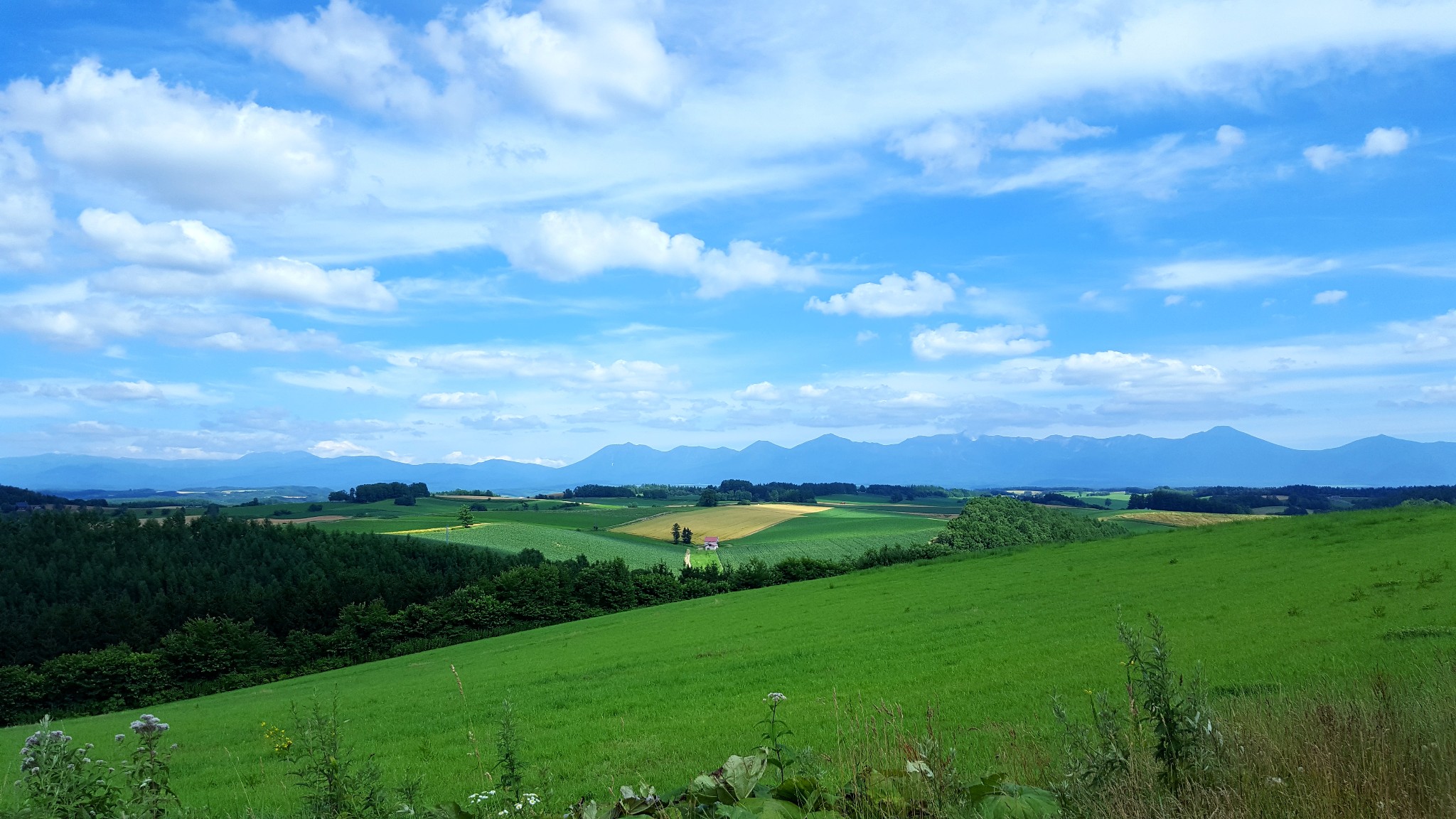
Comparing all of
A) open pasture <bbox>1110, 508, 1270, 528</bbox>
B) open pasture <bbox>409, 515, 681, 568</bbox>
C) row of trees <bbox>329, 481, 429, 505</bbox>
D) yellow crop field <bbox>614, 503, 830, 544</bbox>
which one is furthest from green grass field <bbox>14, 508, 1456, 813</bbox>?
row of trees <bbox>329, 481, 429, 505</bbox>

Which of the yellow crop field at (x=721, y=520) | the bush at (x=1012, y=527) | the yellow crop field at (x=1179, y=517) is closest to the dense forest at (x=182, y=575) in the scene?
the yellow crop field at (x=721, y=520)

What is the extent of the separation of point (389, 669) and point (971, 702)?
3930cm

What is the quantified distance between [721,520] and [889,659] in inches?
4144

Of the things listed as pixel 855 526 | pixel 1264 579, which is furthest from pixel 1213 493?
pixel 1264 579

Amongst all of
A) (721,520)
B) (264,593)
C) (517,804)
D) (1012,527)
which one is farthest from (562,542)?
(517,804)

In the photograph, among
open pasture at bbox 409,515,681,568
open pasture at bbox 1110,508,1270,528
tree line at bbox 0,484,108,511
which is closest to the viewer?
open pasture at bbox 1110,508,1270,528

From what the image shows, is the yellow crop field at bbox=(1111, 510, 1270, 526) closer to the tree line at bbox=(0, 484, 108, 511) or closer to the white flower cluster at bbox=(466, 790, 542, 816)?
the white flower cluster at bbox=(466, 790, 542, 816)

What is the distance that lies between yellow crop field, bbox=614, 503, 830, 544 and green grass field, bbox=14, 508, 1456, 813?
71.5 metres

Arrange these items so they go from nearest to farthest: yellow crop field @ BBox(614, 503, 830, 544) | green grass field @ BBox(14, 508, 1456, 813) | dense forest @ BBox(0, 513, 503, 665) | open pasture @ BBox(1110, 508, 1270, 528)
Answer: green grass field @ BBox(14, 508, 1456, 813)
open pasture @ BBox(1110, 508, 1270, 528)
dense forest @ BBox(0, 513, 503, 665)
yellow crop field @ BBox(614, 503, 830, 544)

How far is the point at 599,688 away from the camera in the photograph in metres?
21.2

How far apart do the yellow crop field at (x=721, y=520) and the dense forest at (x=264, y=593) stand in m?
26.6

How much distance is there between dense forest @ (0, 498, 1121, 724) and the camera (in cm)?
6134

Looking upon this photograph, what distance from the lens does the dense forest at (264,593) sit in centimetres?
6134

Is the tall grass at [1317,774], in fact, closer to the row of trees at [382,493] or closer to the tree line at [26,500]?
the row of trees at [382,493]
